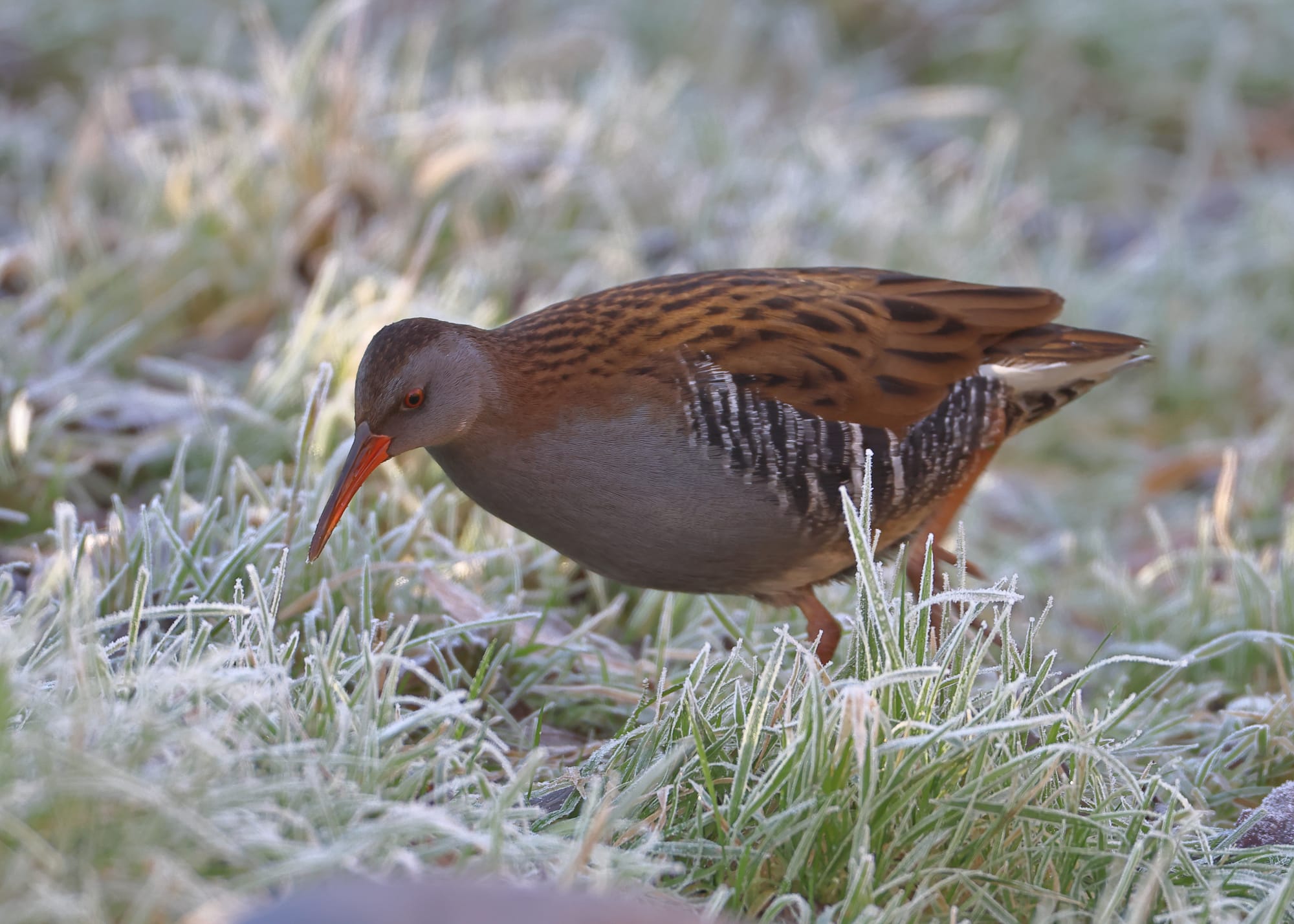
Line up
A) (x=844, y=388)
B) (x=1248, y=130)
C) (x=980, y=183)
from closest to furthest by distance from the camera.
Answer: (x=844, y=388) → (x=980, y=183) → (x=1248, y=130)

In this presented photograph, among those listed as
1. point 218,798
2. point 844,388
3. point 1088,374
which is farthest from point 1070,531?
point 218,798

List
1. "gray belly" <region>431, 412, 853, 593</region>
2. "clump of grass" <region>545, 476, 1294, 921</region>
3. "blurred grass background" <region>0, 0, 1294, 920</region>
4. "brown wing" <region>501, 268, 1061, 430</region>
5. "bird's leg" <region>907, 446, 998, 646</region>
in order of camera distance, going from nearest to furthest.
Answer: "blurred grass background" <region>0, 0, 1294, 920</region>, "clump of grass" <region>545, 476, 1294, 921</region>, "gray belly" <region>431, 412, 853, 593</region>, "brown wing" <region>501, 268, 1061, 430</region>, "bird's leg" <region>907, 446, 998, 646</region>

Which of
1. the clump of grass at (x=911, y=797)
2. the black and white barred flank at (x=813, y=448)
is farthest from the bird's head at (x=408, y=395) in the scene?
the clump of grass at (x=911, y=797)

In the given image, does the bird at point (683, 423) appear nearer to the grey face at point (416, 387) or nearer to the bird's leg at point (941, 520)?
the grey face at point (416, 387)

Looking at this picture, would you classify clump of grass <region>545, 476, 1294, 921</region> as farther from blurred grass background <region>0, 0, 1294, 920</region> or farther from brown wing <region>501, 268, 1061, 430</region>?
brown wing <region>501, 268, 1061, 430</region>

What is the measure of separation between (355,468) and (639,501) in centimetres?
59

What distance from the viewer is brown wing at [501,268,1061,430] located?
296 centimetres

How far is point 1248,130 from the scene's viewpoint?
27.0ft

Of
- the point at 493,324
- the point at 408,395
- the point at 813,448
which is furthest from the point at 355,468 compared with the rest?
the point at 493,324

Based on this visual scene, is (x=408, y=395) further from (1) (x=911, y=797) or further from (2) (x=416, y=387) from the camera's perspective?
(1) (x=911, y=797)

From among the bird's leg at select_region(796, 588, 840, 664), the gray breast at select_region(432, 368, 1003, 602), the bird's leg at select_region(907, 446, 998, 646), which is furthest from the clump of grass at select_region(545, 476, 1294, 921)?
the bird's leg at select_region(907, 446, 998, 646)

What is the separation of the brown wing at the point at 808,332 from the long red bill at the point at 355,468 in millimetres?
347

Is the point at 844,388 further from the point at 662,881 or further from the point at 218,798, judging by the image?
the point at 218,798

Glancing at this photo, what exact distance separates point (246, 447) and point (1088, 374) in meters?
2.21
